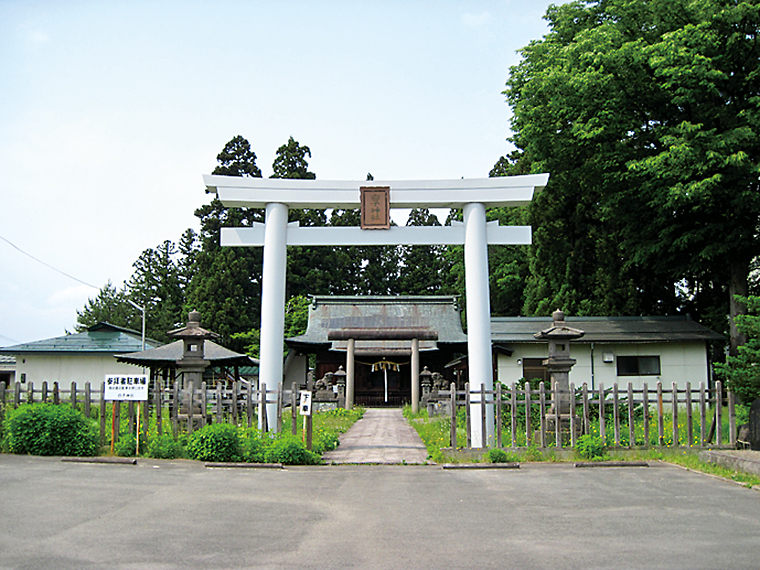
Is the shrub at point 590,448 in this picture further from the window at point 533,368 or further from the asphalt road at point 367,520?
the window at point 533,368

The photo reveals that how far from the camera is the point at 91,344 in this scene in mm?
30984

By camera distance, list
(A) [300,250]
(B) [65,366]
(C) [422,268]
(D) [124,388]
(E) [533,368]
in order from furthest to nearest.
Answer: (C) [422,268] < (A) [300,250] < (B) [65,366] < (E) [533,368] < (D) [124,388]

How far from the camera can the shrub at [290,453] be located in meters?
10.6

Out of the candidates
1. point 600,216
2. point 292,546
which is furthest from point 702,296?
point 292,546

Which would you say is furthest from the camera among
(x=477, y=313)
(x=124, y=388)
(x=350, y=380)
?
(x=350, y=380)

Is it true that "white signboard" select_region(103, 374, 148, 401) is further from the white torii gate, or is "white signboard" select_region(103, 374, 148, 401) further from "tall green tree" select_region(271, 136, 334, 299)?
"tall green tree" select_region(271, 136, 334, 299)

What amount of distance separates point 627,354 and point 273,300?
497 inches

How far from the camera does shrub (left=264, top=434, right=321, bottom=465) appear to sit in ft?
34.9

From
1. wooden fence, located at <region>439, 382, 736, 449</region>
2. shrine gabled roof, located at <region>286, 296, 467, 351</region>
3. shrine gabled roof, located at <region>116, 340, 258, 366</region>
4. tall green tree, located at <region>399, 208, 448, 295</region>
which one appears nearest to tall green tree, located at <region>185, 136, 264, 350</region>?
shrine gabled roof, located at <region>286, 296, 467, 351</region>

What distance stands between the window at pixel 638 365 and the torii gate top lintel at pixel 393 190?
383 inches

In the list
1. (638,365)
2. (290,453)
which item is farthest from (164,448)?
(638,365)

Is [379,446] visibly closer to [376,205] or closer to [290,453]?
[290,453]

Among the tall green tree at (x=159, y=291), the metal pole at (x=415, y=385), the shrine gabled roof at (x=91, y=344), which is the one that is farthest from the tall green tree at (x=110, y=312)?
the metal pole at (x=415, y=385)

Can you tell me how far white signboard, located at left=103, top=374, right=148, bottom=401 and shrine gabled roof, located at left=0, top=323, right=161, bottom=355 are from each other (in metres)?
20.5
